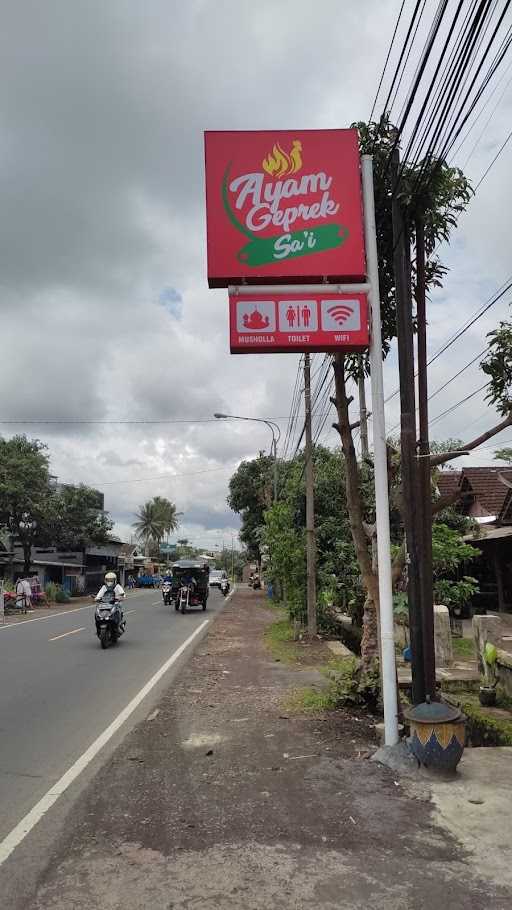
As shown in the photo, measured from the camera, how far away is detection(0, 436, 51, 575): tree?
33750 millimetres

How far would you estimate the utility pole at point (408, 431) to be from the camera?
660 cm

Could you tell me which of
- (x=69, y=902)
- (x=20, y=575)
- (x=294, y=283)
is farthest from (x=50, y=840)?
(x=20, y=575)

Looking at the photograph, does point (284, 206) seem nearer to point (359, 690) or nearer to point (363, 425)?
point (359, 690)

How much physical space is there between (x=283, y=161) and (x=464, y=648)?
468 inches

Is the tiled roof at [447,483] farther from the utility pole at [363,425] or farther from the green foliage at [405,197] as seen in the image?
the green foliage at [405,197]

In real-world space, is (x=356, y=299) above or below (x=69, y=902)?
above

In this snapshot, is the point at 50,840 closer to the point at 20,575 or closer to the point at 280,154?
the point at 280,154

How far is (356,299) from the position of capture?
23.2 feet

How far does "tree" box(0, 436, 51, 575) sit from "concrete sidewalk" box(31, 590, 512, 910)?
28387 mm

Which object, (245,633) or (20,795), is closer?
(20,795)

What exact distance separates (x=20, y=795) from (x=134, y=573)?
74699 mm

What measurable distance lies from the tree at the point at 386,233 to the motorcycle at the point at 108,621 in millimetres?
8178

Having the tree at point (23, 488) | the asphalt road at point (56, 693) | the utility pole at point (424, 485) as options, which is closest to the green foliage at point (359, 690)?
the utility pole at point (424, 485)

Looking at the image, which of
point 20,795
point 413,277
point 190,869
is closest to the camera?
point 190,869
